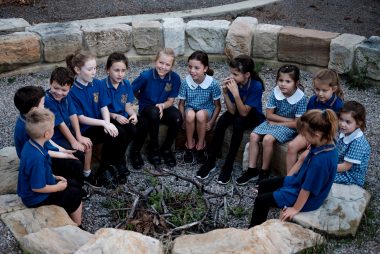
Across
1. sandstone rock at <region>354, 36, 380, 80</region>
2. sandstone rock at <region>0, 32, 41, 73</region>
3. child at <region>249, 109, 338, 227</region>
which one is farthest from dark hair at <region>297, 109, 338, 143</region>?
sandstone rock at <region>0, 32, 41, 73</region>

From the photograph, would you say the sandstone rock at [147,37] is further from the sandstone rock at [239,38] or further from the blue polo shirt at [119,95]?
the blue polo shirt at [119,95]

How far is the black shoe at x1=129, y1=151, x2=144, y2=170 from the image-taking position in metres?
4.85

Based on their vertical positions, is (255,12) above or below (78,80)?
above

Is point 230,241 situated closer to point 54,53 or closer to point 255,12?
point 54,53

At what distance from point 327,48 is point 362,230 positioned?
278 centimetres

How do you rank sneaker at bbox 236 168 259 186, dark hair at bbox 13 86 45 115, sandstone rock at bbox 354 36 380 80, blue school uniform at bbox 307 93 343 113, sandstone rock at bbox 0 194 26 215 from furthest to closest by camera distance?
sandstone rock at bbox 354 36 380 80
sneaker at bbox 236 168 259 186
blue school uniform at bbox 307 93 343 113
dark hair at bbox 13 86 45 115
sandstone rock at bbox 0 194 26 215

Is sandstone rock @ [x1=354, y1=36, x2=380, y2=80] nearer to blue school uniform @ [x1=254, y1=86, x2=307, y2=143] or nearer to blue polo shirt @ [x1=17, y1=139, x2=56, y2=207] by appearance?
blue school uniform @ [x1=254, y1=86, x2=307, y2=143]

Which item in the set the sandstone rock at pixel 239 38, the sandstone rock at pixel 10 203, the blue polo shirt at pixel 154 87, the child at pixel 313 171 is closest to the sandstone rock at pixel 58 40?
the blue polo shirt at pixel 154 87

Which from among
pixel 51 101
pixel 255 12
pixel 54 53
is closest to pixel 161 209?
pixel 51 101

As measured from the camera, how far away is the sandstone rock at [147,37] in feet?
20.7

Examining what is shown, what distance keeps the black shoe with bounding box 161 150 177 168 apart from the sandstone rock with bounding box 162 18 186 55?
6.00 ft

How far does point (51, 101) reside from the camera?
427cm

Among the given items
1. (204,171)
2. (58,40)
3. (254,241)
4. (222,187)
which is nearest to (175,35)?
(58,40)

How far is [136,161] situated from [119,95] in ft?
1.88
